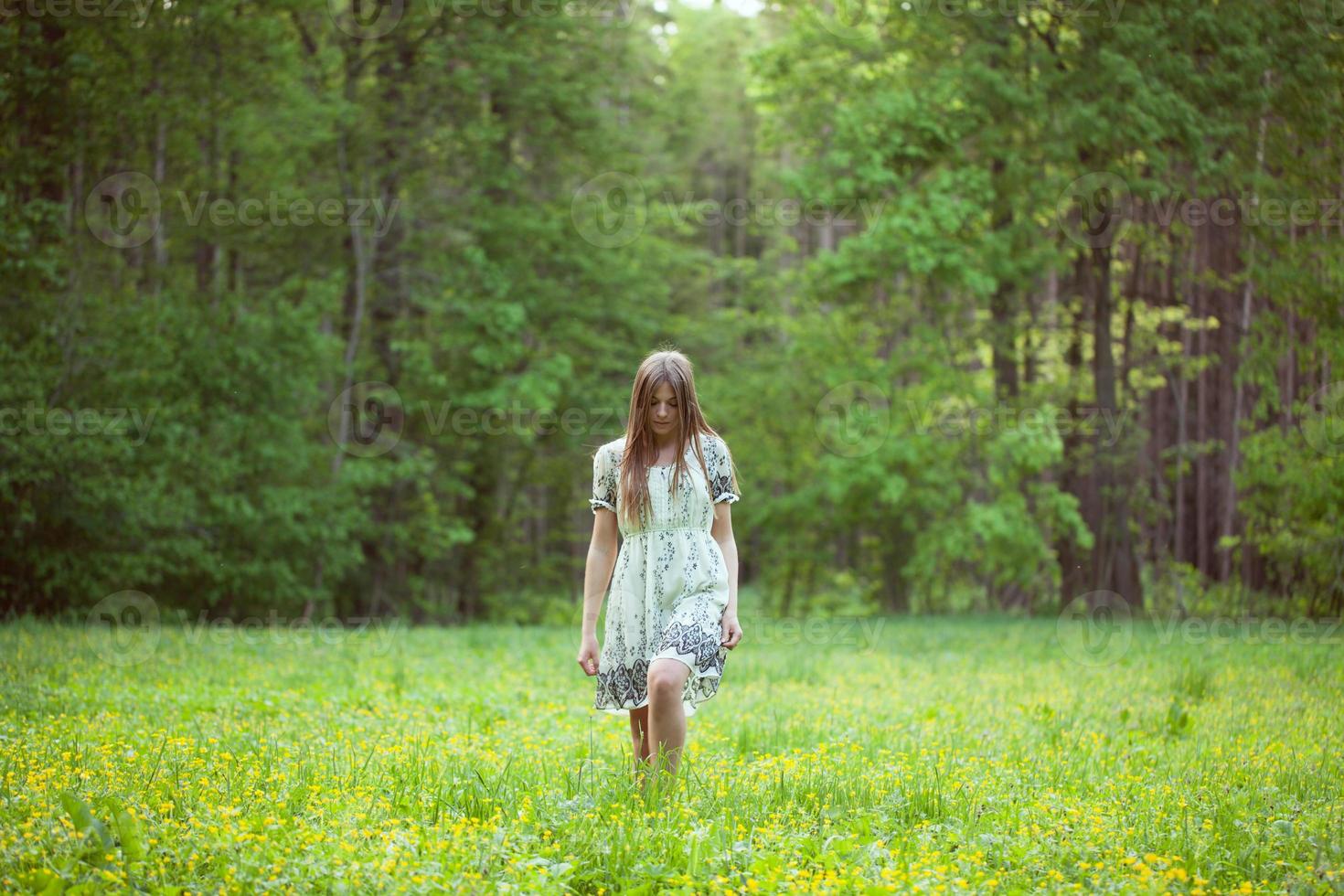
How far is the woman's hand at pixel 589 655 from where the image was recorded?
571 centimetres

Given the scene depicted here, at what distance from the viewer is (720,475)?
19.3 feet
